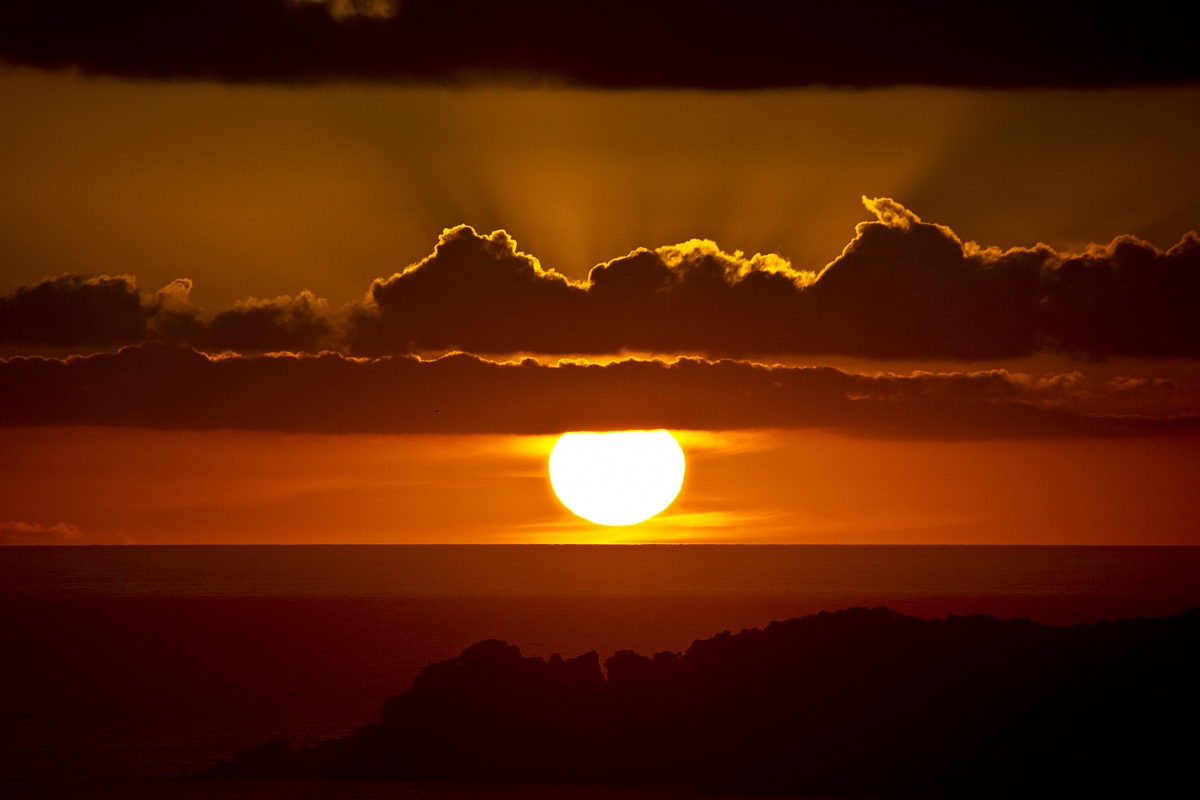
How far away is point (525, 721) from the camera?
64438 millimetres

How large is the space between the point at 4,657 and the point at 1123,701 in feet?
376

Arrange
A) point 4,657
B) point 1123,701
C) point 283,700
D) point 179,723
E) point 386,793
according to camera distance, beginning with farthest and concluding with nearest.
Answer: point 4,657 → point 283,700 → point 179,723 → point 386,793 → point 1123,701

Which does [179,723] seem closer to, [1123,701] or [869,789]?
[869,789]

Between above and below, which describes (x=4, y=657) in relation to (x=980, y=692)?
above

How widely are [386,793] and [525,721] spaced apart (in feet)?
22.4

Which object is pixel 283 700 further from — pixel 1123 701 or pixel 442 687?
pixel 1123 701

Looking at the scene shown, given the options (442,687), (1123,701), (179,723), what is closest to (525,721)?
(442,687)

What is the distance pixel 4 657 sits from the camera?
140 m

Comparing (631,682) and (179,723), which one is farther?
(179,723)

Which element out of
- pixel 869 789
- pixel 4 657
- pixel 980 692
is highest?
pixel 4 657

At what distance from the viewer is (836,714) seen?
60750 millimetres

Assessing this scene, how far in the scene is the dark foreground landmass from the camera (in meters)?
57.4

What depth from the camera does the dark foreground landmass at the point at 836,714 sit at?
188 ft

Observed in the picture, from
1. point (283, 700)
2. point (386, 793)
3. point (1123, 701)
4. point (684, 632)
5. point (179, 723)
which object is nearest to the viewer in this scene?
point (1123, 701)
